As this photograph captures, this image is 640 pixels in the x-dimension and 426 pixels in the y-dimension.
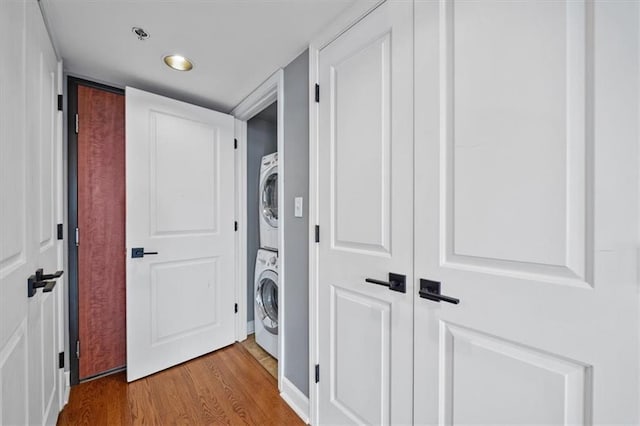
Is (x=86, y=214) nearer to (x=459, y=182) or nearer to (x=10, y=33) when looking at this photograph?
(x=10, y=33)

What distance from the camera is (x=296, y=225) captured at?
5.55 ft

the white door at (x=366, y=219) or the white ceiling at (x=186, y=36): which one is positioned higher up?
the white ceiling at (x=186, y=36)

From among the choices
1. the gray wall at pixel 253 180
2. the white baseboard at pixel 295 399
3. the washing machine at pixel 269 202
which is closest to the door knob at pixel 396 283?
the white baseboard at pixel 295 399

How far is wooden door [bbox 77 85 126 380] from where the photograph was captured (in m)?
1.89

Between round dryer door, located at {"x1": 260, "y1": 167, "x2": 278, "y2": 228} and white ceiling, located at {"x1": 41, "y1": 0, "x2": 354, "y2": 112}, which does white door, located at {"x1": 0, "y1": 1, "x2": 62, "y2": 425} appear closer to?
white ceiling, located at {"x1": 41, "y1": 0, "x2": 354, "y2": 112}

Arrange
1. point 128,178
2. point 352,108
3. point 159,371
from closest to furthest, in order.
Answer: point 352,108 → point 128,178 → point 159,371

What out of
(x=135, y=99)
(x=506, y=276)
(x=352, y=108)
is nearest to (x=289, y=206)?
(x=352, y=108)

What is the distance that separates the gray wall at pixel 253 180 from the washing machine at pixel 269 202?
8.6 inches

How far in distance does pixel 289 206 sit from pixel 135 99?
1386 millimetres

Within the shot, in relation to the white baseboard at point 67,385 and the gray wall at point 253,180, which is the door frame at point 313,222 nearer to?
the gray wall at point 253,180

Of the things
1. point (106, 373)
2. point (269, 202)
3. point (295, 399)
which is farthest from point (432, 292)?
point (106, 373)

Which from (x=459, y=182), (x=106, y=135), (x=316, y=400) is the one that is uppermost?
(x=106, y=135)

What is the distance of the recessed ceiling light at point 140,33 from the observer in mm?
1401

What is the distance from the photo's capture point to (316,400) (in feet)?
4.92
